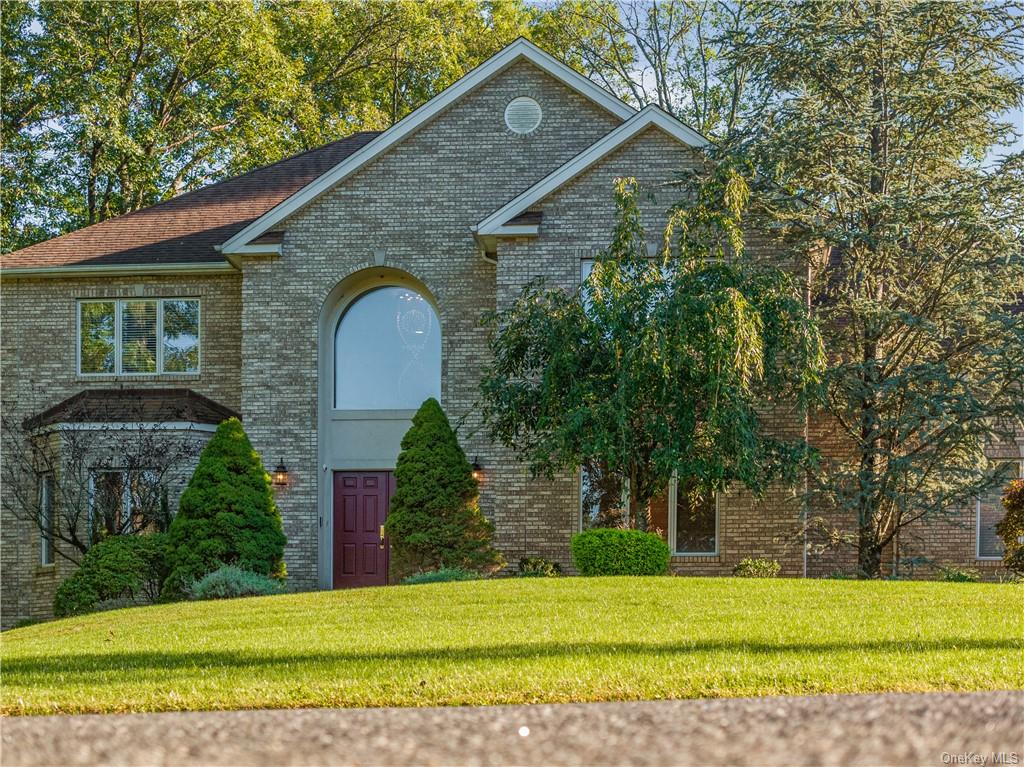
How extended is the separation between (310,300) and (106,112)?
12.2 meters

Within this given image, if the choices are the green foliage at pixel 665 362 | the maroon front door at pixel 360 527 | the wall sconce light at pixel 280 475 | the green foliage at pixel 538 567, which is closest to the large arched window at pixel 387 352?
the maroon front door at pixel 360 527

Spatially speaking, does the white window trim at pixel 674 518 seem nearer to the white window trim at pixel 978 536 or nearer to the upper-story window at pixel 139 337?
the white window trim at pixel 978 536

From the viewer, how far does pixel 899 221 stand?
16406 mm

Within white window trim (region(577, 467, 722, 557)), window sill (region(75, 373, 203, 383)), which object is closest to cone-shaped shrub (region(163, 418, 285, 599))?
window sill (region(75, 373, 203, 383))

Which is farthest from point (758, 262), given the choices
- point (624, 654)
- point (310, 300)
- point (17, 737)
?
point (17, 737)

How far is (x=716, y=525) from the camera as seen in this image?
17906 millimetres

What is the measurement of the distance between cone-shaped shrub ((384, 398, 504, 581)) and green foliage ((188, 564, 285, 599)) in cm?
212

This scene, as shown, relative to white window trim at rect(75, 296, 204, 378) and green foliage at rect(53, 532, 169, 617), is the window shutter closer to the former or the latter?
white window trim at rect(75, 296, 204, 378)

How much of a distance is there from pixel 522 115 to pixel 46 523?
1095 cm

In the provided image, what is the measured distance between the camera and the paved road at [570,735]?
5672 millimetres

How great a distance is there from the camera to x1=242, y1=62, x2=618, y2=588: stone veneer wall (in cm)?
1905

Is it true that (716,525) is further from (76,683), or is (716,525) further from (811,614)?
(76,683)

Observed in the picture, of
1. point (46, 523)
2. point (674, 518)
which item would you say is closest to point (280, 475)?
point (46, 523)

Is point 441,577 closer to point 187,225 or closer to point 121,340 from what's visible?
point 121,340
